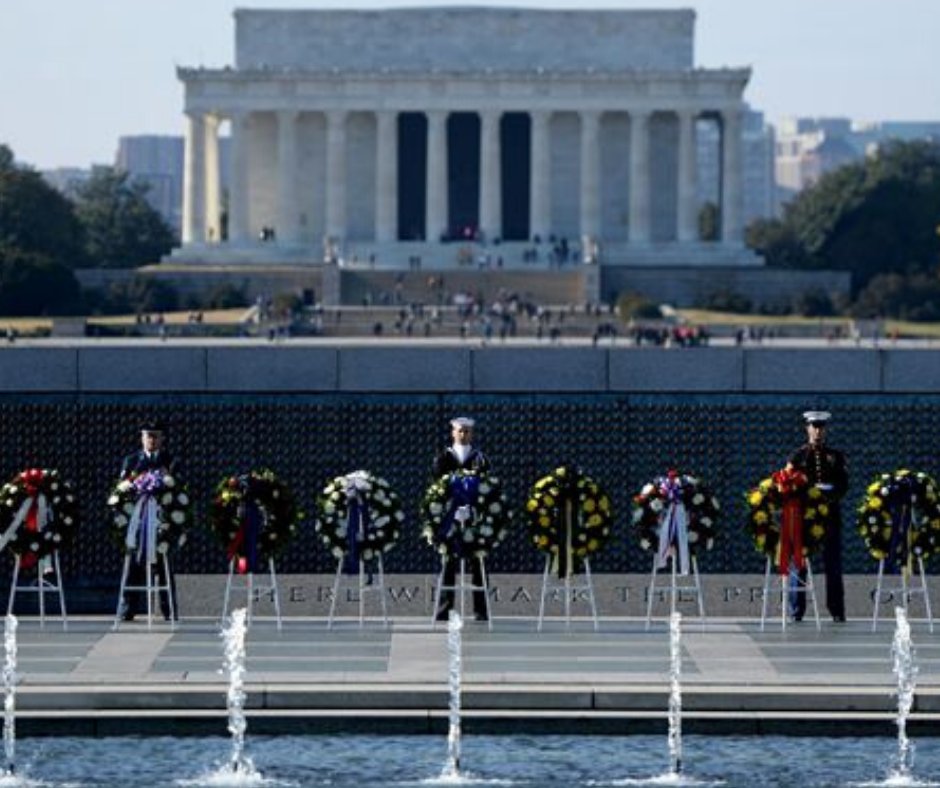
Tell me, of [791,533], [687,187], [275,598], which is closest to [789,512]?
[791,533]

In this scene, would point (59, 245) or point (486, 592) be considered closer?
point (486, 592)

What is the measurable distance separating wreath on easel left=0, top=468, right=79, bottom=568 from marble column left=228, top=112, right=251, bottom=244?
458ft

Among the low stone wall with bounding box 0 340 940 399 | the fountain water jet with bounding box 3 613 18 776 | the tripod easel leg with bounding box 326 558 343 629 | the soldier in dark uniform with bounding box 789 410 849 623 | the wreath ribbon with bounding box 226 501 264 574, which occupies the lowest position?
the fountain water jet with bounding box 3 613 18 776

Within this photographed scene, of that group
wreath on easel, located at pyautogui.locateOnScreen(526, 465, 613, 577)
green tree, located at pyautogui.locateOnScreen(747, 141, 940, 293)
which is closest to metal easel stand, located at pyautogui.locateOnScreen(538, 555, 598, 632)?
wreath on easel, located at pyautogui.locateOnScreen(526, 465, 613, 577)

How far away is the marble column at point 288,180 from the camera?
175m

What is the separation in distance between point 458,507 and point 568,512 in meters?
1.10

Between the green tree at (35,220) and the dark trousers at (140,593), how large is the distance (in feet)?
359

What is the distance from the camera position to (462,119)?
181m

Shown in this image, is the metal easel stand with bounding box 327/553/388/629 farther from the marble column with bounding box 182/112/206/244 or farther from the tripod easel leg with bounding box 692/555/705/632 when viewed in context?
the marble column with bounding box 182/112/206/244

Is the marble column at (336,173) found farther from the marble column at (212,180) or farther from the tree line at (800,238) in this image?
the tree line at (800,238)

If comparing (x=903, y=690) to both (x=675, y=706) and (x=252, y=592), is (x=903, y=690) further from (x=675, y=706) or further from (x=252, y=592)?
(x=252, y=592)

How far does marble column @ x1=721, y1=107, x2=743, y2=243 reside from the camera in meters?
174

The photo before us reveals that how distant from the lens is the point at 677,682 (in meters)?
29.8

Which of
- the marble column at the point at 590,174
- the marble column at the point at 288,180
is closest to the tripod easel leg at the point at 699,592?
the marble column at the point at 590,174
